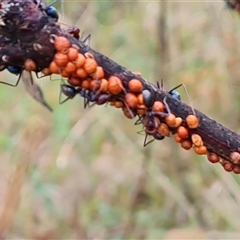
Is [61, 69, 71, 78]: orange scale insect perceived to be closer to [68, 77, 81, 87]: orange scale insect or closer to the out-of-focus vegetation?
[68, 77, 81, 87]: orange scale insect

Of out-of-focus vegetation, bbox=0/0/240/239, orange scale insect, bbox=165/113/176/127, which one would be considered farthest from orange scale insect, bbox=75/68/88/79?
out-of-focus vegetation, bbox=0/0/240/239

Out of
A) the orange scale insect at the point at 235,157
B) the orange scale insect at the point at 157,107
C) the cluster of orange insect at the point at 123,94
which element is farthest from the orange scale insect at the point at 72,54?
the orange scale insect at the point at 235,157

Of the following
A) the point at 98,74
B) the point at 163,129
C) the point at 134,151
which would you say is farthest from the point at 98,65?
the point at 134,151

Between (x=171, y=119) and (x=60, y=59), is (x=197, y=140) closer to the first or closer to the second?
(x=171, y=119)

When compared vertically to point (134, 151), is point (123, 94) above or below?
below

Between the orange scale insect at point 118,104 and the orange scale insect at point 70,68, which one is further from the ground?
the orange scale insect at point 70,68

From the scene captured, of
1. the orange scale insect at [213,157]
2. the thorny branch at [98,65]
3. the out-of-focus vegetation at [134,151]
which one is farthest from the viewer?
the out-of-focus vegetation at [134,151]

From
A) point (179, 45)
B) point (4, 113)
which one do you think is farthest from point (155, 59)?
point (4, 113)

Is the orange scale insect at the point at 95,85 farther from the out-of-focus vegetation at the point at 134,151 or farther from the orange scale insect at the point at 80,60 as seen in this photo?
the out-of-focus vegetation at the point at 134,151

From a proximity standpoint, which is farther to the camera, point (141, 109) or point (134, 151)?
point (134, 151)
